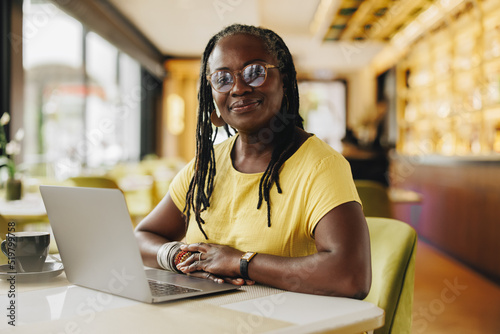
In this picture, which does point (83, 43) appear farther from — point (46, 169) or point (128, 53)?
point (46, 169)

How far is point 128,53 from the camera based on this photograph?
26.3 feet

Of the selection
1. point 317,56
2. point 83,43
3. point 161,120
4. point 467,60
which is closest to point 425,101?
point 467,60

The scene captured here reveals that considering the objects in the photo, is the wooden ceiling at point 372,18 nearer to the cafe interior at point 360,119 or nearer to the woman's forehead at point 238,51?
the cafe interior at point 360,119

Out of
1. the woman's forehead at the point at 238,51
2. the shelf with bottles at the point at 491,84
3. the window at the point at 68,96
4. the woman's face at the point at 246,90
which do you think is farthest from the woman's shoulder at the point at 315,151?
the window at the point at 68,96

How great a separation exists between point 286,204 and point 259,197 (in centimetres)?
7

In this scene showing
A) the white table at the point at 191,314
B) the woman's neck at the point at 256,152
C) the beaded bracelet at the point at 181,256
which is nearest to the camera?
the white table at the point at 191,314

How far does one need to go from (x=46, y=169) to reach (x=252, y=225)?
519 cm

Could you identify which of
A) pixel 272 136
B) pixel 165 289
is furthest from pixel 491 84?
pixel 165 289

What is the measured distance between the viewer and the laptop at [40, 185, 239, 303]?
2.84ft

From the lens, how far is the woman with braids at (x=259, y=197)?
3.46 feet

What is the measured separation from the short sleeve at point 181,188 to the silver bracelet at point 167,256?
0.20 metres

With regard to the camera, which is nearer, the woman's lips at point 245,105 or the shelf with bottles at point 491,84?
the woman's lips at point 245,105

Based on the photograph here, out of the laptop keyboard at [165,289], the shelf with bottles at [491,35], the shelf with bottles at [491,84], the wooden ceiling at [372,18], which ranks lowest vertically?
the laptop keyboard at [165,289]

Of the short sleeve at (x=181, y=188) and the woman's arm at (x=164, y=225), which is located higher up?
the short sleeve at (x=181, y=188)
